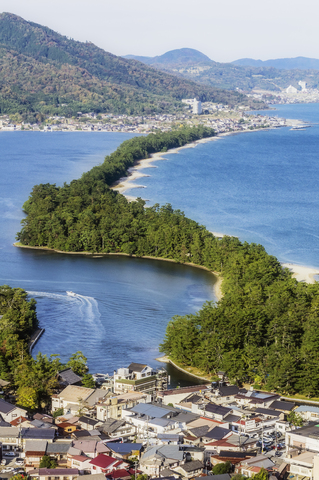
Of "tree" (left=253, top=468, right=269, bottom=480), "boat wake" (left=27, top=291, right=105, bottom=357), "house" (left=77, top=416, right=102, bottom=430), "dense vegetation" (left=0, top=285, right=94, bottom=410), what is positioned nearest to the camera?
"tree" (left=253, top=468, right=269, bottom=480)

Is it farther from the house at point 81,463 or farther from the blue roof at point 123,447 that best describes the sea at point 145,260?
the house at point 81,463

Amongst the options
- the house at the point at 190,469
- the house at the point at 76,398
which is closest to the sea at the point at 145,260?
the house at the point at 76,398

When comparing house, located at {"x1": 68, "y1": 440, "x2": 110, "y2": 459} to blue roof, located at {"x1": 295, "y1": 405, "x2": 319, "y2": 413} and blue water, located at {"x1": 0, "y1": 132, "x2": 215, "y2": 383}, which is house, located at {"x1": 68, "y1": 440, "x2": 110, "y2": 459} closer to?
blue roof, located at {"x1": 295, "y1": 405, "x2": 319, "y2": 413}

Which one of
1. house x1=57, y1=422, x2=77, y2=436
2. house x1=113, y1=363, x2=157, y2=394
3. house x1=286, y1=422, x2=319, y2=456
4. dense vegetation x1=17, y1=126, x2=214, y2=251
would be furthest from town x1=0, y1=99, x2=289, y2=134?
house x1=286, y1=422, x2=319, y2=456

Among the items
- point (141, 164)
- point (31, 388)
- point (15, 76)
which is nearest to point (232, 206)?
point (141, 164)

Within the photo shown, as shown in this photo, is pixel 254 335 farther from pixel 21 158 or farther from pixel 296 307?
pixel 21 158
